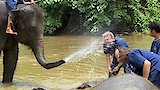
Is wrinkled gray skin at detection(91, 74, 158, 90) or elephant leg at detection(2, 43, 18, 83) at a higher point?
wrinkled gray skin at detection(91, 74, 158, 90)

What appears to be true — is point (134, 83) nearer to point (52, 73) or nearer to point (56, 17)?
point (52, 73)

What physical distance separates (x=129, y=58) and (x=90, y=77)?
→ 15.1ft

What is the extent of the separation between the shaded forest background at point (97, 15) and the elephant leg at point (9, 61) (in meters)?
9.78

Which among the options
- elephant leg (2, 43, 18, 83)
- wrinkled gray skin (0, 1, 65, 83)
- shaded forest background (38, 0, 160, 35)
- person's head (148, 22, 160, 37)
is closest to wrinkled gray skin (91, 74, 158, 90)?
person's head (148, 22, 160, 37)

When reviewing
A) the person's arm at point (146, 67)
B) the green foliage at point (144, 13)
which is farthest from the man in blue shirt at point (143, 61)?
the green foliage at point (144, 13)

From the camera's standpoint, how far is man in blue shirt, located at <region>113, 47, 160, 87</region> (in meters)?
4.61

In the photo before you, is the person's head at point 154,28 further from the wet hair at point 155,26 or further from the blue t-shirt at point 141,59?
the blue t-shirt at point 141,59

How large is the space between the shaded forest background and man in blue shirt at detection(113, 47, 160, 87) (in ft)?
45.3

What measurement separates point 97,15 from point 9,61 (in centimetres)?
1036

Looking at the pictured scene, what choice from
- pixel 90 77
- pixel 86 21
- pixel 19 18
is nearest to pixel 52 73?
pixel 90 77

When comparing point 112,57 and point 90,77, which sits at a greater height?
point 112,57

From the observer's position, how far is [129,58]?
4602mm

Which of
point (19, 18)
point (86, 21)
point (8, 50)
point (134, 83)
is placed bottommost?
point (86, 21)

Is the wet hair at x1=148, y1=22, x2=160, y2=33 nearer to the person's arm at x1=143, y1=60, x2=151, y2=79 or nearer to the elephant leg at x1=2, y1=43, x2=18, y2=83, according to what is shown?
the person's arm at x1=143, y1=60, x2=151, y2=79
